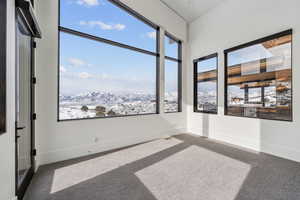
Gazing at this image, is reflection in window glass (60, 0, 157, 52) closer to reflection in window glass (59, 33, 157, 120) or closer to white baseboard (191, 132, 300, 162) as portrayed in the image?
reflection in window glass (59, 33, 157, 120)

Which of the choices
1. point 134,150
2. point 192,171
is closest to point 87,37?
point 134,150

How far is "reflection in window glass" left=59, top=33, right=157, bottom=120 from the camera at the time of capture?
3.06 metres

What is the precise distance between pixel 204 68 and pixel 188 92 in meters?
1.02

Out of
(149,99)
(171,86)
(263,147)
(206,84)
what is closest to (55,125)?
(149,99)

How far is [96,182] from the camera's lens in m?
2.16

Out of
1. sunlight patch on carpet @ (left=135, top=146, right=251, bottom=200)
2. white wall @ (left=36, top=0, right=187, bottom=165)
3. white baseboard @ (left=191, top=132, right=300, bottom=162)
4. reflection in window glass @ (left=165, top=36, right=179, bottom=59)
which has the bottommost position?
sunlight patch on carpet @ (left=135, top=146, right=251, bottom=200)

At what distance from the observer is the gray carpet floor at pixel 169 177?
1.89 metres

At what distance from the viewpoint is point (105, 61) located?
11.9 ft

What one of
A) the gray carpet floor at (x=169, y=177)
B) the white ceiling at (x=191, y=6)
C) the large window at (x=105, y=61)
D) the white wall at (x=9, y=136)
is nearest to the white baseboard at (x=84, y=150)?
the gray carpet floor at (x=169, y=177)

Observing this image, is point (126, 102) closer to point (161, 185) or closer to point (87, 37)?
point (87, 37)

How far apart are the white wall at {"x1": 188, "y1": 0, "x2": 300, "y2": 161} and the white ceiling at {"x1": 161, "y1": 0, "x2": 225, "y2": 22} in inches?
7.3

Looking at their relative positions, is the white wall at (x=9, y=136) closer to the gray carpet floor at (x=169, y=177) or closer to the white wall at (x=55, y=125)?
the gray carpet floor at (x=169, y=177)

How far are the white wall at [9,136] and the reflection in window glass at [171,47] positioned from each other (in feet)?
13.5

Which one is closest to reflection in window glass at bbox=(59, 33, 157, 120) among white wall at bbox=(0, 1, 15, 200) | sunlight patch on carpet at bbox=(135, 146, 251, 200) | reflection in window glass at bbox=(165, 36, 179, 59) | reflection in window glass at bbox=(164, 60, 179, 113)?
reflection in window glass at bbox=(164, 60, 179, 113)
